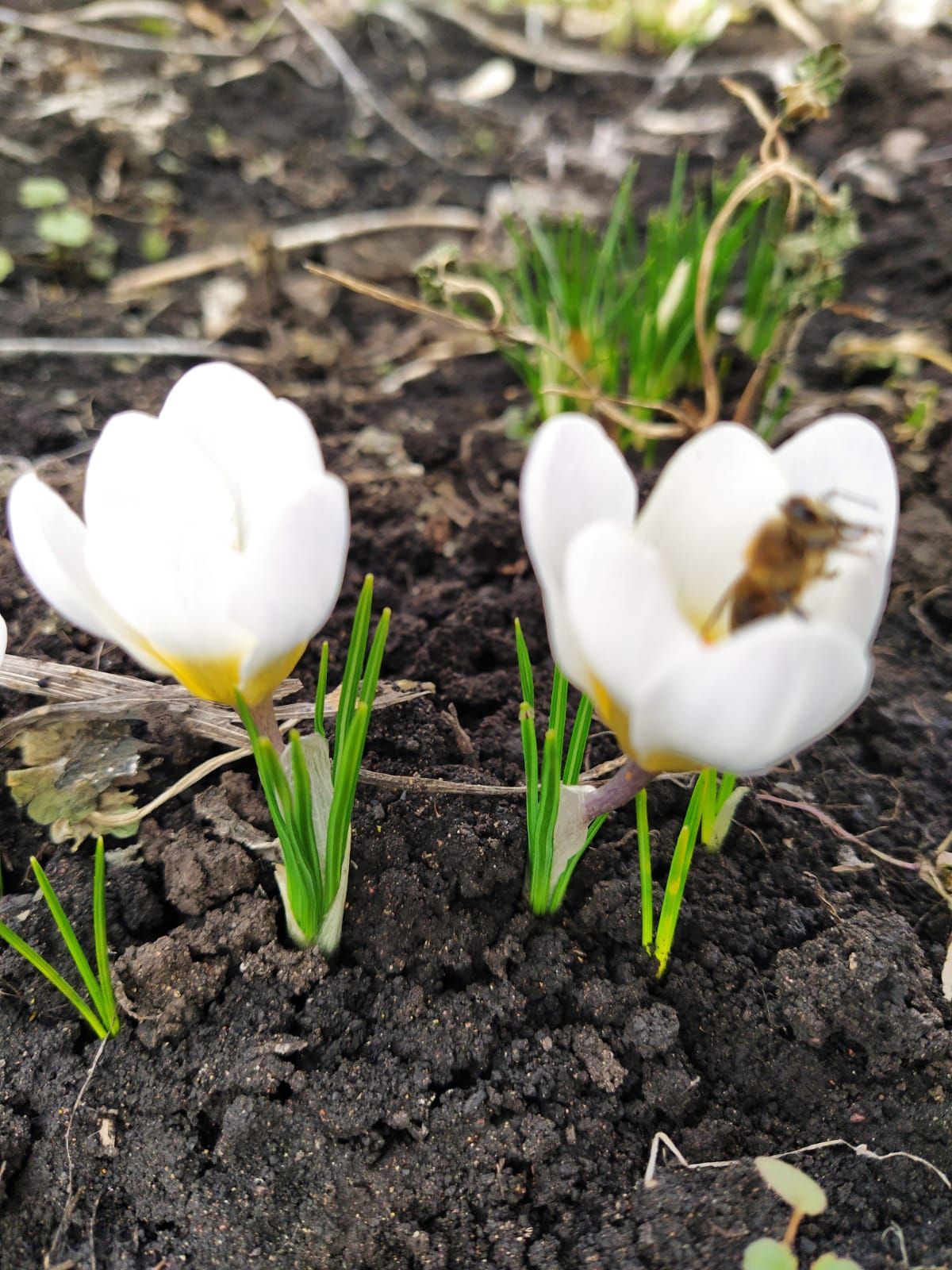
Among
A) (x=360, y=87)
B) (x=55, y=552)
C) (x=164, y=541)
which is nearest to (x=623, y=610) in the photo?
(x=164, y=541)

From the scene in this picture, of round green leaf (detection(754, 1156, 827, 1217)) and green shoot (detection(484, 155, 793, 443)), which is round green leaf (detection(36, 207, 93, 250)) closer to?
green shoot (detection(484, 155, 793, 443))

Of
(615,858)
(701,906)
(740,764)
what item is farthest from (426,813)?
(740,764)

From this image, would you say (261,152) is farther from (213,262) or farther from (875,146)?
(875,146)

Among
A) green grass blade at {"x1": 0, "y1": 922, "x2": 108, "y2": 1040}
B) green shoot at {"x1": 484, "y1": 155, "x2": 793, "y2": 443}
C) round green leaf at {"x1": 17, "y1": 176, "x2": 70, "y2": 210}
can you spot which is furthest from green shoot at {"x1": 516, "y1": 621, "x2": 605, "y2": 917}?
round green leaf at {"x1": 17, "y1": 176, "x2": 70, "y2": 210}

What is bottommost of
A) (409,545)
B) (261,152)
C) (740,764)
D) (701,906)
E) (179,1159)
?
(179,1159)

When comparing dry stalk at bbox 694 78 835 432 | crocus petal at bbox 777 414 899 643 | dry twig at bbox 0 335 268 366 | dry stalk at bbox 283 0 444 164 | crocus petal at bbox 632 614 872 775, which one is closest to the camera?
crocus petal at bbox 632 614 872 775

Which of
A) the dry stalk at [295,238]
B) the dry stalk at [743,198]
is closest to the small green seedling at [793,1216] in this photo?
the dry stalk at [743,198]
